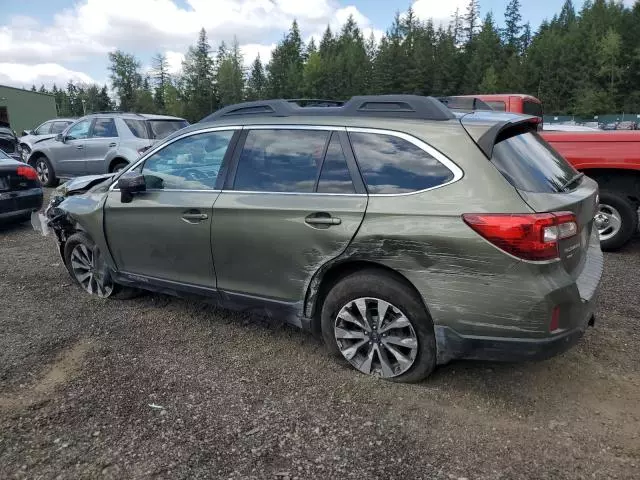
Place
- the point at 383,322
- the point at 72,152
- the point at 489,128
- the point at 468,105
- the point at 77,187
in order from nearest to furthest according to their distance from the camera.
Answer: the point at 489,128 < the point at 383,322 < the point at 468,105 < the point at 77,187 < the point at 72,152

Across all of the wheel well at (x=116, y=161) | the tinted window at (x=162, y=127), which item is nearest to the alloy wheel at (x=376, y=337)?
the tinted window at (x=162, y=127)

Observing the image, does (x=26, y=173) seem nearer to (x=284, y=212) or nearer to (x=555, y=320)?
(x=284, y=212)

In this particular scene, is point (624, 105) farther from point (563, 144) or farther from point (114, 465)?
point (114, 465)

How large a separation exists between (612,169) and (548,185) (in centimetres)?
348

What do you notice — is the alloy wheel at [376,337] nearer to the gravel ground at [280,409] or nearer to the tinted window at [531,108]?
the gravel ground at [280,409]

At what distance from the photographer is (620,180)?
5.93 meters

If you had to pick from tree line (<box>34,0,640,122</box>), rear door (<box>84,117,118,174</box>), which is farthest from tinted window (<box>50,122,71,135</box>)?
tree line (<box>34,0,640,122</box>)

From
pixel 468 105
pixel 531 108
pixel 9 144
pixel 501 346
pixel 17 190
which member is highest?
pixel 531 108

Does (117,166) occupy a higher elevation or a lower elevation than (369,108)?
lower

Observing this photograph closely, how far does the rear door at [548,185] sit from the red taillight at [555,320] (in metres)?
0.25

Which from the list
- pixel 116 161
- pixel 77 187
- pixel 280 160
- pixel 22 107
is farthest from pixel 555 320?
pixel 22 107

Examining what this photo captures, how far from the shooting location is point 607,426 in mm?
2842

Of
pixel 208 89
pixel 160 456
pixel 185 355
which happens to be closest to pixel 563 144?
pixel 185 355

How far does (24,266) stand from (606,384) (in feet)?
19.8
